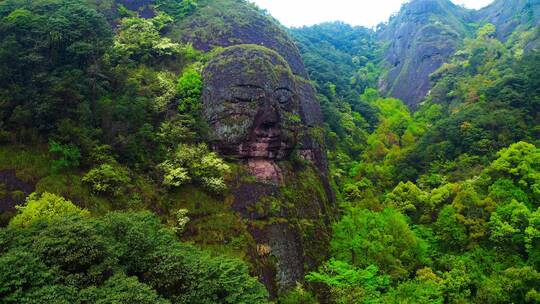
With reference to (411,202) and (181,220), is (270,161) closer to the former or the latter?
(181,220)

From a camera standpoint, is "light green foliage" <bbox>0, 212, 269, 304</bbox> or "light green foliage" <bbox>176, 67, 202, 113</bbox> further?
"light green foliage" <bbox>176, 67, 202, 113</bbox>

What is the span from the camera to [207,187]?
25125 millimetres

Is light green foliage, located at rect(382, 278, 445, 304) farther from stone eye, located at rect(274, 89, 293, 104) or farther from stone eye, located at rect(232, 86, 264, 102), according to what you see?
stone eye, located at rect(274, 89, 293, 104)

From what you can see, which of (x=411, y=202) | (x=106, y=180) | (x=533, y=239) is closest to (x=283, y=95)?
(x=411, y=202)

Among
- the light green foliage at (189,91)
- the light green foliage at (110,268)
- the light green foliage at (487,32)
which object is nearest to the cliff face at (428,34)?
the light green foliage at (487,32)

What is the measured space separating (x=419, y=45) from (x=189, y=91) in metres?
61.0

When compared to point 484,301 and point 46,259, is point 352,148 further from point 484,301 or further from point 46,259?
point 46,259

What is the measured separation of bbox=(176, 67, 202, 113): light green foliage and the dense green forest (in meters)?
0.14

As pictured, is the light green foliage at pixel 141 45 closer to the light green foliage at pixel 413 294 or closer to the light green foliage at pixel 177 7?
the light green foliage at pixel 177 7

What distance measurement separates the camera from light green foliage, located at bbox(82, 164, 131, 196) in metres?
21.2

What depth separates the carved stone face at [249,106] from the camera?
1106 inches

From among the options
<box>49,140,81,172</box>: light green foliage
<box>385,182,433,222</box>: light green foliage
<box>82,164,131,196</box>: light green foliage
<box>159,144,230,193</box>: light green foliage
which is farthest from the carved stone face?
<box>385,182,433,222</box>: light green foliage

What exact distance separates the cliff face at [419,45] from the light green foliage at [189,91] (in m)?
47.0

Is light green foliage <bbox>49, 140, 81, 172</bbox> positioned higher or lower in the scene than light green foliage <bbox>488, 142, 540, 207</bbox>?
lower
